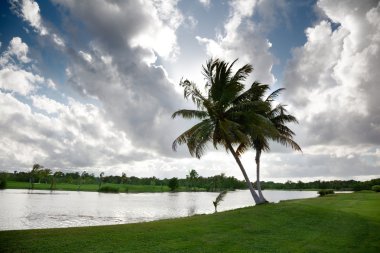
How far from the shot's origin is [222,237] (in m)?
12.7

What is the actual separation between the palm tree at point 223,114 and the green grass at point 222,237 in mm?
8730

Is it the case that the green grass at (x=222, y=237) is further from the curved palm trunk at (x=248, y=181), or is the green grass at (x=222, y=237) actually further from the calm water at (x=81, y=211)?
the calm water at (x=81, y=211)

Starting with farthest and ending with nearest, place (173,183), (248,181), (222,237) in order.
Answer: (173,183), (248,181), (222,237)

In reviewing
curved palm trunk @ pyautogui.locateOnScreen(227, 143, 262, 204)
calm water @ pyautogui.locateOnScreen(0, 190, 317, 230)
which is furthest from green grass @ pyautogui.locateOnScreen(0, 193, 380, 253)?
calm water @ pyautogui.locateOnScreen(0, 190, 317, 230)

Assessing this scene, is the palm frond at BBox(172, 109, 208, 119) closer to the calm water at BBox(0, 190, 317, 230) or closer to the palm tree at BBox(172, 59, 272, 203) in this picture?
the palm tree at BBox(172, 59, 272, 203)

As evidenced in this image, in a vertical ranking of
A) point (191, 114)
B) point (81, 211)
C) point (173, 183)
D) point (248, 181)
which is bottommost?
point (81, 211)

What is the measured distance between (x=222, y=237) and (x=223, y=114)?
48.6ft

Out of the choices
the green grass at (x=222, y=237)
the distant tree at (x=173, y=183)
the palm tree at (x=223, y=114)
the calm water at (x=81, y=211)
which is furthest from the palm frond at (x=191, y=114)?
the distant tree at (x=173, y=183)

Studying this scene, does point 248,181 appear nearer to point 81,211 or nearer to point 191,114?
point 191,114

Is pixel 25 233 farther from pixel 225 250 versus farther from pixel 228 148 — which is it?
pixel 228 148

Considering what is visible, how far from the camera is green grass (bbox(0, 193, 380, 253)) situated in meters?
10.7

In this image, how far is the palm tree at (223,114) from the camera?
24547mm

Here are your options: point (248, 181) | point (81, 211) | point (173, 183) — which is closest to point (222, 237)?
point (248, 181)

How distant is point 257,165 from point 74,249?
Answer: 2203cm
